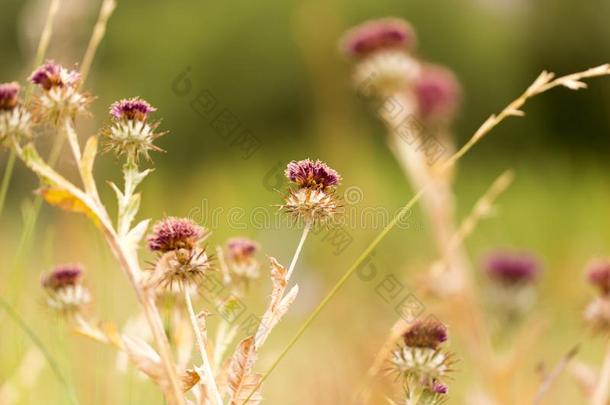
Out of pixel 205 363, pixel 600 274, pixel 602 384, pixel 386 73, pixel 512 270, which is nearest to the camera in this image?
pixel 205 363

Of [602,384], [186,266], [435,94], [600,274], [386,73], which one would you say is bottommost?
[186,266]

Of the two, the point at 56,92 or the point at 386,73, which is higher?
the point at 386,73

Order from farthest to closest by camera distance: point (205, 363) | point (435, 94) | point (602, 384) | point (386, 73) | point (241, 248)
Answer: point (435, 94)
point (386, 73)
point (602, 384)
point (241, 248)
point (205, 363)

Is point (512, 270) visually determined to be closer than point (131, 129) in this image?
No

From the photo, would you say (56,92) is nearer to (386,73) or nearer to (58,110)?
(58,110)

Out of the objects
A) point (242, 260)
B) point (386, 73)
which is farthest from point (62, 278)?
point (386, 73)

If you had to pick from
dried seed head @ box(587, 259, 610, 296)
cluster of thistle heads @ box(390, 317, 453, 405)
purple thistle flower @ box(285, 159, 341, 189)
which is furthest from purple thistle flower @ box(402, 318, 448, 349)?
dried seed head @ box(587, 259, 610, 296)

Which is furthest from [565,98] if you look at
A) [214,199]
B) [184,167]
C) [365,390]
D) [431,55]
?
[365,390]
